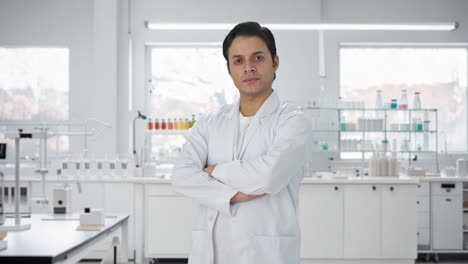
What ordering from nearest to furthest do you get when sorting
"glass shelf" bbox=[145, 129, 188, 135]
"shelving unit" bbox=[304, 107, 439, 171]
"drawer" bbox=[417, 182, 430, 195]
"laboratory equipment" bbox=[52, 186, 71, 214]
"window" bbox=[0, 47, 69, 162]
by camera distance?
"laboratory equipment" bbox=[52, 186, 71, 214] → "drawer" bbox=[417, 182, 430, 195] → "shelving unit" bbox=[304, 107, 439, 171] → "glass shelf" bbox=[145, 129, 188, 135] → "window" bbox=[0, 47, 69, 162]

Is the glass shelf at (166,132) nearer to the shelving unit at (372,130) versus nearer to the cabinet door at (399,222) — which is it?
the shelving unit at (372,130)

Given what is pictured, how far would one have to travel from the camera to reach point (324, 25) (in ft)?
17.9

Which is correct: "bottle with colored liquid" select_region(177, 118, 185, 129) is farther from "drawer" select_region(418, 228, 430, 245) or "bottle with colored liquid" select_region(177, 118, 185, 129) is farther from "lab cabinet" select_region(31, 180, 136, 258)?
"drawer" select_region(418, 228, 430, 245)

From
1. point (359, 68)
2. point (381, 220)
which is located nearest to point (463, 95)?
point (359, 68)

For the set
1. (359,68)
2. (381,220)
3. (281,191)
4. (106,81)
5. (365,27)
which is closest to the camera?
(281,191)

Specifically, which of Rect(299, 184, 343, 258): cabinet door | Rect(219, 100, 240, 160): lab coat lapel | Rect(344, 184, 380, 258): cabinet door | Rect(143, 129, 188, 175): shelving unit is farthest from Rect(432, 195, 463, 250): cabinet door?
Rect(219, 100, 240, 160): lab coat lapel

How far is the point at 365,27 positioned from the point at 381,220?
81.2 inches

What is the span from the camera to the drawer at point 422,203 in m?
5.57

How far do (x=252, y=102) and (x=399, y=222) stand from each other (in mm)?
3672

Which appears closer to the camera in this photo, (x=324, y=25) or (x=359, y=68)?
(x=324, y=25)

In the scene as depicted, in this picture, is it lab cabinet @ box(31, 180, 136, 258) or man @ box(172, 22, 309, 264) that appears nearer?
man @ box(172, 22, 309, 264)

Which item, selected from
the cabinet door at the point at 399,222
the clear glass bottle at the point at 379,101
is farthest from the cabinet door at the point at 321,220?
the clear glass bottle at the point at 379,101

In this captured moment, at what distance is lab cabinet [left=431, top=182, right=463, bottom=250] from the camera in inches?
219

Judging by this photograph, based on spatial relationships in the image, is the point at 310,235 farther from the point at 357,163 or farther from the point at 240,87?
the point at 240,87
